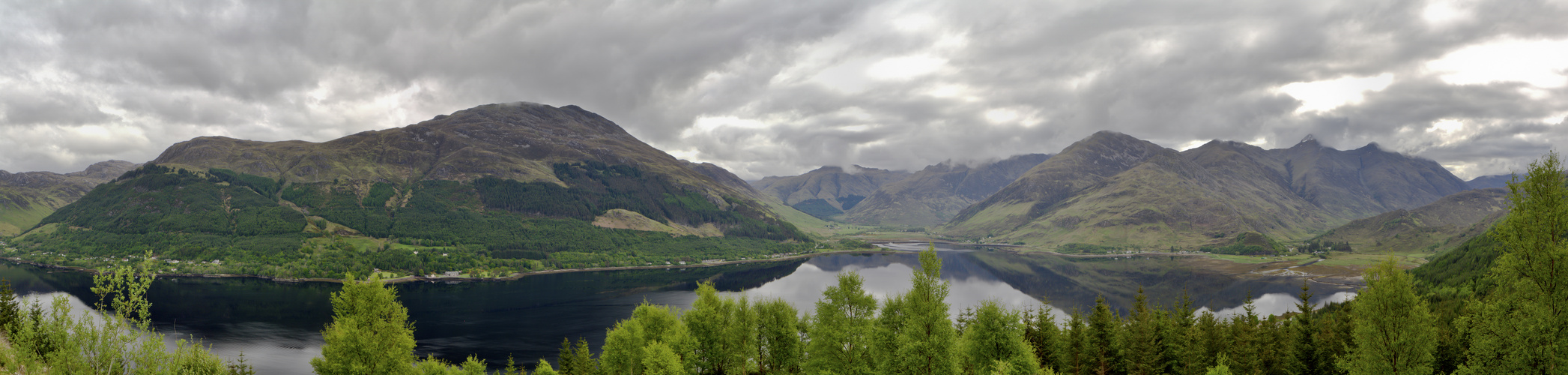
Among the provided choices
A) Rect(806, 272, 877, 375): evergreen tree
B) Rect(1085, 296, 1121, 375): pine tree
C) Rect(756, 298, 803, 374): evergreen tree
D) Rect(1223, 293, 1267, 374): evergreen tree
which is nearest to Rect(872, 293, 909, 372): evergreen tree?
Rect(806, 272, 877, 375): evergreen tree

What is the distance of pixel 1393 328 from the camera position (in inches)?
1021

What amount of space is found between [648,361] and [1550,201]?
48390 mm

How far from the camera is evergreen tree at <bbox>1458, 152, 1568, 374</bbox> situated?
22.4m

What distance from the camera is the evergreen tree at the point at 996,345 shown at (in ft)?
135

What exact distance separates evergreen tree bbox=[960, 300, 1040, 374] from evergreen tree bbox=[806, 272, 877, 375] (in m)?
6.90

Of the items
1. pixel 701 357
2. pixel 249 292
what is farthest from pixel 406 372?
pixel 249 292

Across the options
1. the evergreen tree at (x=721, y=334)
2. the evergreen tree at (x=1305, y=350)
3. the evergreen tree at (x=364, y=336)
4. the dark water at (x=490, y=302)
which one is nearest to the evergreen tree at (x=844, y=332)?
the evergreen tree at (x=721, y=334)

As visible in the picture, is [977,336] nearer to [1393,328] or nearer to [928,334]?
[928,334]

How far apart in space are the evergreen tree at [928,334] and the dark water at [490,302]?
183 ft

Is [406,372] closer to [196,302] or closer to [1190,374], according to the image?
[1190,374]

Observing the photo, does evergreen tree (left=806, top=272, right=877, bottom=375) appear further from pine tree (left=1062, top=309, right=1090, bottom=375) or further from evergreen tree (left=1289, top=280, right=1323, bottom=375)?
evergreen tree (left=1289, top=280, right=1323, bottom=375)

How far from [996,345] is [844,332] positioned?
10.5 meters

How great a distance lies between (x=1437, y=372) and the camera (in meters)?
41.6

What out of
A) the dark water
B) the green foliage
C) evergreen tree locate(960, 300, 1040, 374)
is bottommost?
the dark water
